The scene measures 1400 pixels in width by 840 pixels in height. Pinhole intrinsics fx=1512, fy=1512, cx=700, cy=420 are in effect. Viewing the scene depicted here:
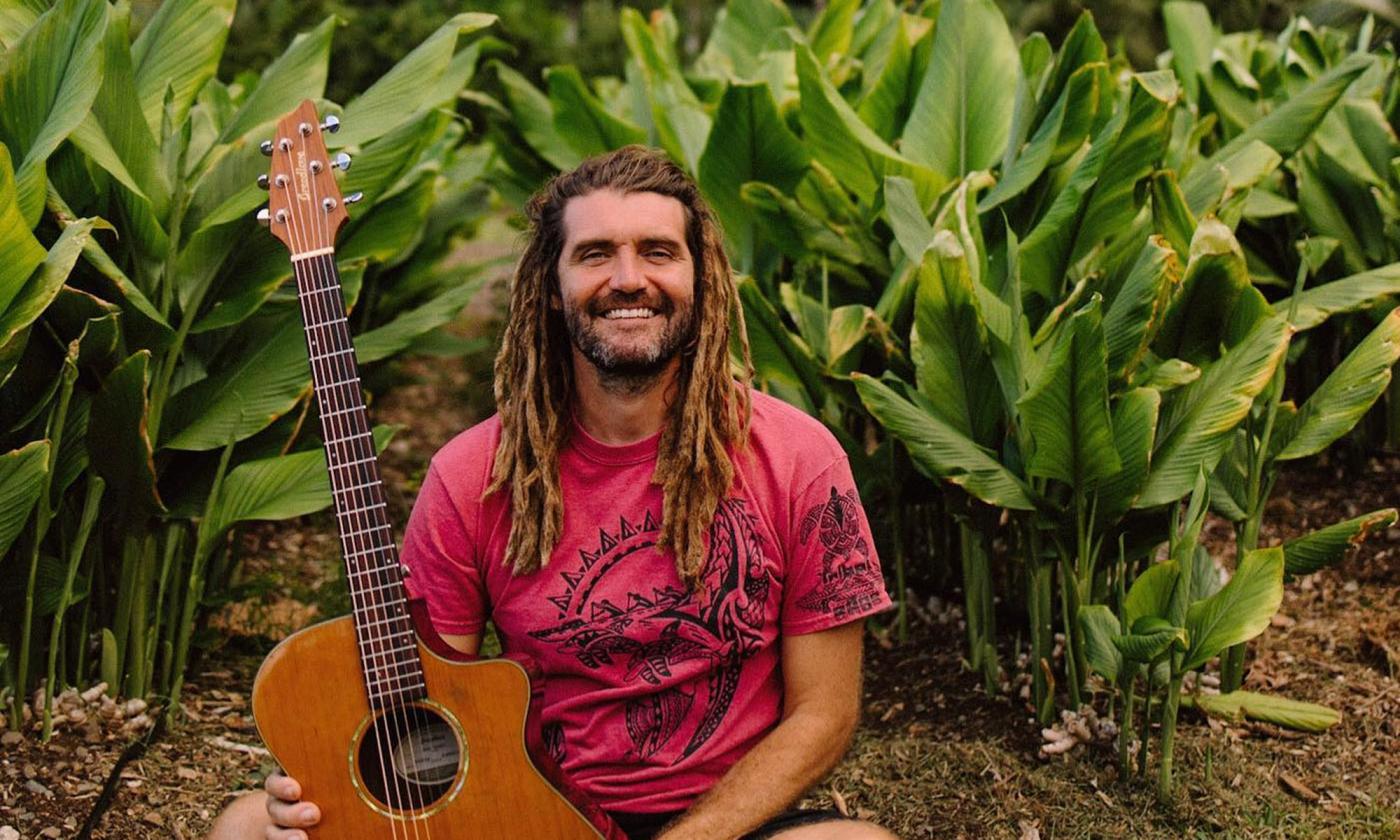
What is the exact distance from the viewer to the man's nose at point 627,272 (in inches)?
93.5

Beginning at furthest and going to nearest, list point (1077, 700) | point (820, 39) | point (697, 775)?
point (820, 39), point (1077, 700), point (697, 775)

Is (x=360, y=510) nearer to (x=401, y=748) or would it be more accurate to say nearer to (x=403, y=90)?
(x=401, y=748)

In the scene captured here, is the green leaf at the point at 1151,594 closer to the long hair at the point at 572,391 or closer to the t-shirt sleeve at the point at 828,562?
the t-shirt sleeve at the point at 828,562

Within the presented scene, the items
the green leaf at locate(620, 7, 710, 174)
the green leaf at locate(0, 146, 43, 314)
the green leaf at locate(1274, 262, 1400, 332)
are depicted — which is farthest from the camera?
the green leaf at locate(620, 7, 710, 174)

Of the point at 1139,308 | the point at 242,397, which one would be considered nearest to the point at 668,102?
the point at 242,397

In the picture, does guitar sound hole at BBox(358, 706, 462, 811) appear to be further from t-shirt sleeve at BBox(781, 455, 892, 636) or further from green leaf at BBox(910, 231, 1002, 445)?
green leaf at BBox(910, 231, 1002, 445)

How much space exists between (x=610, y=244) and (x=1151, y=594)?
1260mm

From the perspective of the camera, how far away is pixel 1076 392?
9.38 ft

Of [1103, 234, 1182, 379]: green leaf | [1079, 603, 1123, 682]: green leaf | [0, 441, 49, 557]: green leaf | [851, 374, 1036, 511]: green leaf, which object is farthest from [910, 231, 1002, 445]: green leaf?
[0, 441, 49, 557]: green leaf

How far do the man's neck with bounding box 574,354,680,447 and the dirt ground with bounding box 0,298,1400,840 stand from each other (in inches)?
45.0

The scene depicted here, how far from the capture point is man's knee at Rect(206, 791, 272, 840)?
2322mm

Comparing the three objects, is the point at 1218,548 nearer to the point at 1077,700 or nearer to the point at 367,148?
the point at 1077,700

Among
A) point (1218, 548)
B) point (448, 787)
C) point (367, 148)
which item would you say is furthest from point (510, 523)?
point (1218, 548)

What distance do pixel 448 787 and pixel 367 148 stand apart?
5.57ft
